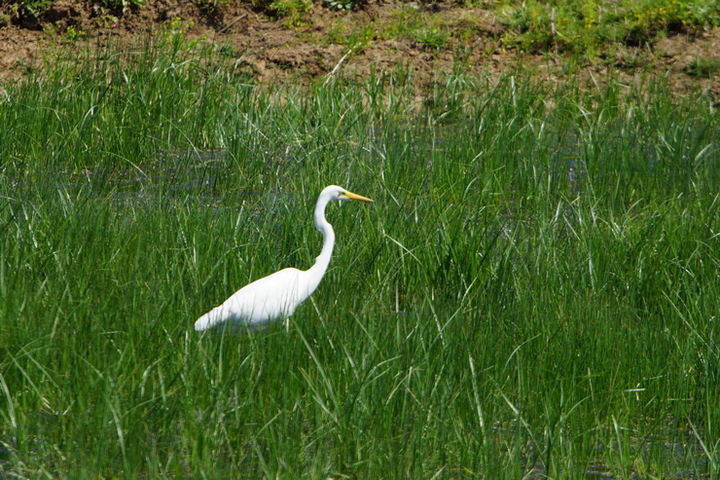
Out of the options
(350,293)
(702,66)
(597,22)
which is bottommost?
(350,293)

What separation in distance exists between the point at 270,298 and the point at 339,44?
548 centimetres

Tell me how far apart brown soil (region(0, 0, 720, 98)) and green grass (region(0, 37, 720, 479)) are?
1.63 metres

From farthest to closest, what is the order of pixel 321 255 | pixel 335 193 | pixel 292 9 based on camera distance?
pixel 292 9 < pixel 335 193 < pixel 321 255

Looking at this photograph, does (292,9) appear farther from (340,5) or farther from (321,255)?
(321,255)

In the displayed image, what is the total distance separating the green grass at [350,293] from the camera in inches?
115

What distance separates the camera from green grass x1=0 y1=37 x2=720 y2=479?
293 cm

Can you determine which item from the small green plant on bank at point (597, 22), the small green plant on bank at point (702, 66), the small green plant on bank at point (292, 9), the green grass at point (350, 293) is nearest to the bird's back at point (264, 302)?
the green grass at point (350, 293)

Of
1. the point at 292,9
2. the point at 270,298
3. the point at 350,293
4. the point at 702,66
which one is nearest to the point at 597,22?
the point at 702,66

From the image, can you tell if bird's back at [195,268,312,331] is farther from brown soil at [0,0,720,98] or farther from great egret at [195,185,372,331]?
brown soil at [0,0,720,98]

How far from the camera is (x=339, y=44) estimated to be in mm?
8938

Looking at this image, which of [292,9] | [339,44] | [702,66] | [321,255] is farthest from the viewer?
[292,9]

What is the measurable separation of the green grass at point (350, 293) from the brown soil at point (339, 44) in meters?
1.63

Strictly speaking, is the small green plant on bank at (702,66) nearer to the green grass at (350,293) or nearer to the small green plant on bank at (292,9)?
the green grass at (350,293)

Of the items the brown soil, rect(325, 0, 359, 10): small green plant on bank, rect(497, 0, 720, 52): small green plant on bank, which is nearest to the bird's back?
the brown soil
